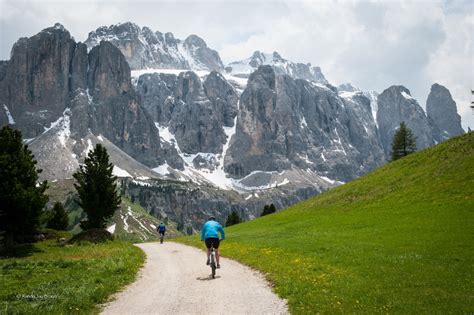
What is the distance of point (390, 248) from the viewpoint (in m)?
26.2

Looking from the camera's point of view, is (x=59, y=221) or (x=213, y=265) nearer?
(x=213, y=265)

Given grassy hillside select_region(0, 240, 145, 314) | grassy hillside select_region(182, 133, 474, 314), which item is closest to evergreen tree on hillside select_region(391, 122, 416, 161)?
grassy hillside select_region(182, 133, 474, 314)

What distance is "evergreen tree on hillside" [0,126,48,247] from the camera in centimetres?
3916

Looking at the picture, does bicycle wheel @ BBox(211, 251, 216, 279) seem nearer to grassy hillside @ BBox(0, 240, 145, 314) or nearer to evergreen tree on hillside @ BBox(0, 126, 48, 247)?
grassy hillside @ BBox(0, 240, 145, 314)

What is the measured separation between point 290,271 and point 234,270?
3988 mm

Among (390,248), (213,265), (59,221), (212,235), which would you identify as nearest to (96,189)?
(59,221)

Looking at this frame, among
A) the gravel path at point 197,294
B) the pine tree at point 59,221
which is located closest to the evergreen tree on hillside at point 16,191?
the gravel path at point 197,294

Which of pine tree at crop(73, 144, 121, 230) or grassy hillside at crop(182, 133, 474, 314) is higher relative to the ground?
pine tree at crop(73, 144, 121, 230)

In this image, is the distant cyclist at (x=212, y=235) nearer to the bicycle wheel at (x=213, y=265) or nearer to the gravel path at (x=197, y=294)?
the bicycle wheel at (x=213, y=265)

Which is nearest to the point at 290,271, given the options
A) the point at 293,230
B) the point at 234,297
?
the point at 234,297

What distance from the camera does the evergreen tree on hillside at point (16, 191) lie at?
39.2 meters

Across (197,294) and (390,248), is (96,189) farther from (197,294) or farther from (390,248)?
(197,294)

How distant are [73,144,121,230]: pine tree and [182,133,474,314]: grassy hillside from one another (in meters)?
27.7

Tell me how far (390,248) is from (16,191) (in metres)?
33.4
